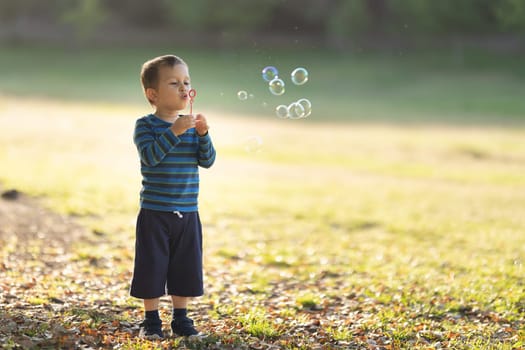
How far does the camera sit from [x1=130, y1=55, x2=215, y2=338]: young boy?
495cm

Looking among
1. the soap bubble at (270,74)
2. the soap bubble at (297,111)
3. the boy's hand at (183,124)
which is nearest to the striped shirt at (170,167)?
the boy's hand at (183,124)

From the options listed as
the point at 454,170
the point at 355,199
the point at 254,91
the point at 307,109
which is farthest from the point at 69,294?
the point at 254,91

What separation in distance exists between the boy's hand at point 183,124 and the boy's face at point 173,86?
0.18m

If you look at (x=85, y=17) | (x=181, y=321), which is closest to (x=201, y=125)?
(x=181, y=321)

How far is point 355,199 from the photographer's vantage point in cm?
1468

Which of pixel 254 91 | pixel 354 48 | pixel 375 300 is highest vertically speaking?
pixel 354 48

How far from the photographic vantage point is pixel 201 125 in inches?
192

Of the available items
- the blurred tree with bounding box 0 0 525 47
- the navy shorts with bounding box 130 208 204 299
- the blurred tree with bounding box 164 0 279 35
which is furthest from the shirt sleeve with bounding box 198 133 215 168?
the blurred tree with bounding box 164 0 279 35

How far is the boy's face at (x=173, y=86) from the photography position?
194 inches

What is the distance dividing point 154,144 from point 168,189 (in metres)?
0.32

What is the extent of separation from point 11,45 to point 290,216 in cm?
4389

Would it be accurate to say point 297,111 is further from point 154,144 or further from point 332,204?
point 332,204

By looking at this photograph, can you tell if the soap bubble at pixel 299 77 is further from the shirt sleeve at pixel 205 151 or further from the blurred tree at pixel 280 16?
the blurred tree at pixel 280 16

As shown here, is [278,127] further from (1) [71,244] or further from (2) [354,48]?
(2) [354,48]
